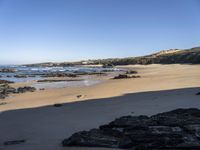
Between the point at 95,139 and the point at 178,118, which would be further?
the point at 178,118

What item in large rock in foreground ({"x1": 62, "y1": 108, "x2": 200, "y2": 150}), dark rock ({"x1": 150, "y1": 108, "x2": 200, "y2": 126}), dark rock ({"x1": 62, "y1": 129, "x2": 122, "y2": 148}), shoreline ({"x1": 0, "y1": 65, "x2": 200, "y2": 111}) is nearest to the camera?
large rock in foreground ({"x1": 62, "y1": 108, "x2": 200, "y2": 150})

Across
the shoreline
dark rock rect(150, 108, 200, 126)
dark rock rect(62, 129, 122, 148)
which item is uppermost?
dark rock rect(150, 108, 200, 126)

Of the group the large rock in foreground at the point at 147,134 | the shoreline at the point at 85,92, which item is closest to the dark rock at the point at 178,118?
the large rock in foreground at the point at 147,134

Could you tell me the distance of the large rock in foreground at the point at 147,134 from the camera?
20.7ft

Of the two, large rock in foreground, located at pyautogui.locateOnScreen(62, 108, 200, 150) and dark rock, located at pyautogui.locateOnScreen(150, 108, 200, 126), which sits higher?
dark rock, located at pyautogui.locateOnScreen(150, 108, 200, 126)

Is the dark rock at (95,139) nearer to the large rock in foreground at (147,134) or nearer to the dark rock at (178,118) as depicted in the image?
the large rock in foreground at (147,134)

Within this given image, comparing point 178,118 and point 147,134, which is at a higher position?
point 178,118

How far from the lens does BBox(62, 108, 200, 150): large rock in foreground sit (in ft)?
20.7

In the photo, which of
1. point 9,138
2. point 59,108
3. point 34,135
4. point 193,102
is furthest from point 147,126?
point 59,108

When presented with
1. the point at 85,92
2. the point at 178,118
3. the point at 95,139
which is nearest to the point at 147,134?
the point at 95,139

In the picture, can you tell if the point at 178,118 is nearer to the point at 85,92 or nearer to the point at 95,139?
the point at 95,139

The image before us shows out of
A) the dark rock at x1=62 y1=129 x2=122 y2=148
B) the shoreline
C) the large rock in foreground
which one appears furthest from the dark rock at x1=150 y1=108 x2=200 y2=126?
the shoreline

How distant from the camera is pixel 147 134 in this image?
A: 6824mm

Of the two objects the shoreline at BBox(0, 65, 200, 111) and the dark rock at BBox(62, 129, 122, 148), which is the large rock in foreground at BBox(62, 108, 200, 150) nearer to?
the dark rock at BBox(62, 129, 122, 148)
